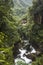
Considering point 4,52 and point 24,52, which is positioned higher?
point 24,52

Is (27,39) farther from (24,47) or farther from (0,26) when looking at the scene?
(0,26)

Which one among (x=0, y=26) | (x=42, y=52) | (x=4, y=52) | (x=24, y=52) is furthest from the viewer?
(x=24, y=52)

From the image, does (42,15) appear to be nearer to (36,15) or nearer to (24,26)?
(36,15)

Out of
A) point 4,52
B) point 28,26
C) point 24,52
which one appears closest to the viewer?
point 4,52

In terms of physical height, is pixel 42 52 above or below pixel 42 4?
below

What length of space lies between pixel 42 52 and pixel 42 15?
785 cm

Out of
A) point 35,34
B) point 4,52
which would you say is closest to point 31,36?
point 35,34

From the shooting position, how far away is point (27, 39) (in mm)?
38125

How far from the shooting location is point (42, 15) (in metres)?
35.0

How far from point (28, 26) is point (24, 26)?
4.87ft

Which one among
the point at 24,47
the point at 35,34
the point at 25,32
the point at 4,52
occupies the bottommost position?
the point at 4,52

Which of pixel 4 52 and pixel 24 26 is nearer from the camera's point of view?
pixel 4 52

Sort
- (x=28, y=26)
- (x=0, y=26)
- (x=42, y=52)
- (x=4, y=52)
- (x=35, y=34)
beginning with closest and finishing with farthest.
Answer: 1. (x=4, y=52)
2. (x=0, y=26)
3. (x=42, y=52)
4. (x=35, y=34)
5. (x=28, y=26)

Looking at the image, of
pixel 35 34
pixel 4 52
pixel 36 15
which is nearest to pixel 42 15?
pixel 36 15
